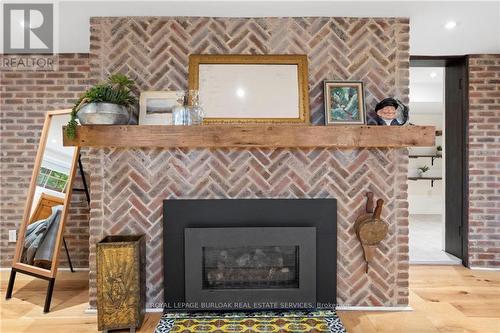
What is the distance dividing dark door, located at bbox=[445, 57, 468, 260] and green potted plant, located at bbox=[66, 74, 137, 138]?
3.29m

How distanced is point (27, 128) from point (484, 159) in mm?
4478

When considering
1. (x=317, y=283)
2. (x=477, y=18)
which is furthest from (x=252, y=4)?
(x=317, y=283)

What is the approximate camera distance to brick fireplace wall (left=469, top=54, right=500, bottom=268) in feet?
12.3

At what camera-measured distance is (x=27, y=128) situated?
3.66 meters

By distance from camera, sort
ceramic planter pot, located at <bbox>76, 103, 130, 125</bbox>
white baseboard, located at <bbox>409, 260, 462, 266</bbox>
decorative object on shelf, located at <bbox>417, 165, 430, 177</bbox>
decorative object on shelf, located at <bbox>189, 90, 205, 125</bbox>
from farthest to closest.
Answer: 1. decorative object on shelf, located at <bbox>417, 165, 430, 177</bbox>
2. white baseboard, located at <bbox>409, 260, 462, 266</bbox>
3. decorative object on shelf, located at <bbox>189, 90, 205, 125</bbox>
4. ceramic planter pot, located at <bbox>76, 103, 130, 125</bbox>

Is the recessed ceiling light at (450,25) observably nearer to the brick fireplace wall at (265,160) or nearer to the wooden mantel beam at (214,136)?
the brick fireplace wall at (265,160)

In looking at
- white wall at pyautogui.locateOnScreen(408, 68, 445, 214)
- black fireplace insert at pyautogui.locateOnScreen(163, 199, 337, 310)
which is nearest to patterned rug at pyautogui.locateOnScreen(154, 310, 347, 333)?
black fireplace insert at pyautogui.locateOnScreen(163, 199, 337, 310)

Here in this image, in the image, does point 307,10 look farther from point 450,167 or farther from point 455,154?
point 450,167

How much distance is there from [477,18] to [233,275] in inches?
103

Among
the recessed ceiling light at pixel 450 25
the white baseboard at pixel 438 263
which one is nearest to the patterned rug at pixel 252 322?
the white baseboard at pixel 438 263

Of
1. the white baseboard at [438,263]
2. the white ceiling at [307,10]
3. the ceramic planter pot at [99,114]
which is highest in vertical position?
the white ceiling at [307,10]

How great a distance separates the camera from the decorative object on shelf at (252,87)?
269 centimetres

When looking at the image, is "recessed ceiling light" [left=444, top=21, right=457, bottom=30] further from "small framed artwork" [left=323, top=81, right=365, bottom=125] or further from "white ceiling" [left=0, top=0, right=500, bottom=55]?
"small framed artwork" [left=323, top=81, right=365, bottom=125]

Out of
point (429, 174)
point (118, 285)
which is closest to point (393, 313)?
point (118, 285)
